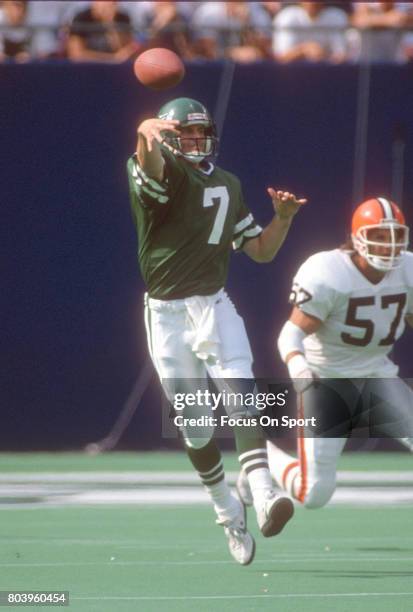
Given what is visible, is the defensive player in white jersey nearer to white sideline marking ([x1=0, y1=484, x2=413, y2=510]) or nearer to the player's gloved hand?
the player's gloved hand

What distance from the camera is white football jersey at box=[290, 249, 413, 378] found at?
696 centimetres

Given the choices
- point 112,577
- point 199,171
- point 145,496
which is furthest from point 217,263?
point 145,496

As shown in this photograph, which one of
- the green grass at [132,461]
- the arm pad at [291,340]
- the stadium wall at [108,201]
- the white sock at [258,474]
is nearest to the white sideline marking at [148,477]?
the green grass at [132,461]

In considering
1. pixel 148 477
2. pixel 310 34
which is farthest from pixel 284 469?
pixel 310 34

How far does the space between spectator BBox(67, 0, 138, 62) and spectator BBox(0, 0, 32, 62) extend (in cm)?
34

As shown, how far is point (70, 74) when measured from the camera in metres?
11.4

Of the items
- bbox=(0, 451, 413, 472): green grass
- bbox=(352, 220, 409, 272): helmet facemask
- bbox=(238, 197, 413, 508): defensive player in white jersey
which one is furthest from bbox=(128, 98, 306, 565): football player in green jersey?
bbox=(0, 451, 413, 472): green grass

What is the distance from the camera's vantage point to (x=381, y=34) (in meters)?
11.6

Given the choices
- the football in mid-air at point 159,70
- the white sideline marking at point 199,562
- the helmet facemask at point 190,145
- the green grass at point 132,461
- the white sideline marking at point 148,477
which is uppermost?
the football in mid-air at point 159,70

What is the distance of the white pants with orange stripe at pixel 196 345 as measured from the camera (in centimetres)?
657

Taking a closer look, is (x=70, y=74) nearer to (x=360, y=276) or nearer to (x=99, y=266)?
(x=99, y=266)

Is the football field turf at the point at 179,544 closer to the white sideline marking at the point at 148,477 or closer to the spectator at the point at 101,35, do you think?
the white sideline marking at the point at 148,477

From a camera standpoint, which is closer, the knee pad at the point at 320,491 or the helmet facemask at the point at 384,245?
the knee pad at the point at 320,491

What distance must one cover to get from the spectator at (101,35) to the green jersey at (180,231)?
506 cm
